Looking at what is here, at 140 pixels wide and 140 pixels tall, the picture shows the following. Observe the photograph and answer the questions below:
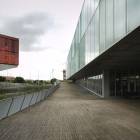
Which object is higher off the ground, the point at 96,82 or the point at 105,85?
the point at 96,82

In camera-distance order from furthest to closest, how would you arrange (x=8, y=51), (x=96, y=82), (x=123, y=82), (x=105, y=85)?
(x=8, y=51)
(x=96, y=82)
(x=123, y=82)
(x=105, y=85)

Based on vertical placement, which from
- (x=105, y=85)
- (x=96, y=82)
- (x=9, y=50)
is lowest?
(x=105, y=85)

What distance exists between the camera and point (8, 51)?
59.4 metres

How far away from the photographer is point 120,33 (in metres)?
8.66

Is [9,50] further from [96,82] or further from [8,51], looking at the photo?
[96,82]

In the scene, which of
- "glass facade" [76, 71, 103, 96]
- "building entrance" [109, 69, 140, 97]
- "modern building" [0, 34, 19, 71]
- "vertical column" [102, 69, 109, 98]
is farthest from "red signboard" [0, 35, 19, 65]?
"building entrance" [109, 69, 140, 97]

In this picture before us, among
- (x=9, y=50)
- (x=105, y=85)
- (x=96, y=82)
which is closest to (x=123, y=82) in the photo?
(x=105, y=85)

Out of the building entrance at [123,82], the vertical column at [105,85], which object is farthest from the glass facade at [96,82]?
the building entrance at [123,82]

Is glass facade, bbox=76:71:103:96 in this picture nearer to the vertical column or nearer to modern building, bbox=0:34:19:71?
the vertical column

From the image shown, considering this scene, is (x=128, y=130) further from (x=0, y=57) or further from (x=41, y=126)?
(x=0, y=57)

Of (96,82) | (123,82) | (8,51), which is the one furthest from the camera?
→ (8,51)

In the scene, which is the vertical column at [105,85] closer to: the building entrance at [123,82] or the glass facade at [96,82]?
the building entrance at [123,82]

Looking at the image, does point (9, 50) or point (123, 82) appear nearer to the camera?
point (123, 82)

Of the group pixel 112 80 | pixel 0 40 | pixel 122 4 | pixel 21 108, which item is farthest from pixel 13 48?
pixel 122 4
